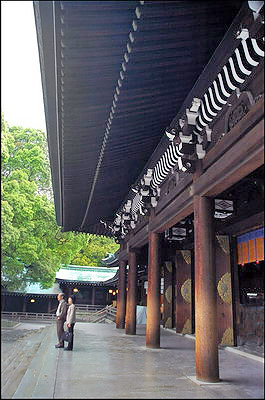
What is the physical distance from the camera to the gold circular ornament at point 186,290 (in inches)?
519

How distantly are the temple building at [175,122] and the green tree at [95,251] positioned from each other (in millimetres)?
41939

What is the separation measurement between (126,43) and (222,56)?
5.02ft

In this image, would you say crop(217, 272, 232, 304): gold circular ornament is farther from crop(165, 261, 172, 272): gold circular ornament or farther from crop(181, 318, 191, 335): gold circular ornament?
crop(165, 261, 172, 272): gold circular ornament

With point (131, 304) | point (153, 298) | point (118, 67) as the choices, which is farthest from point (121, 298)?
point (118, 67)

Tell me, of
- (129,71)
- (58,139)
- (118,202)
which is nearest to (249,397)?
(129,71)

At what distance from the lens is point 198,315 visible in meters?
5.82

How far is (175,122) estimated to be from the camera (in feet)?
23.2

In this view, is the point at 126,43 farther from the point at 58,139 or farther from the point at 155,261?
the point at 155,261

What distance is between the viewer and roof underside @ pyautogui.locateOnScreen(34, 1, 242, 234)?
4.01 meters

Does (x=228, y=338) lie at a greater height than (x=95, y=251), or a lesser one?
lesser

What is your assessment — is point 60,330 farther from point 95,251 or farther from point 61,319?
point 95,251

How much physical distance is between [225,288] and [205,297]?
15.2ft

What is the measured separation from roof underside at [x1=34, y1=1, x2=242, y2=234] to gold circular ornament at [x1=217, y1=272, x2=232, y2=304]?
4.49m

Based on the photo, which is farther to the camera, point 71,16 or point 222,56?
point 222,56
